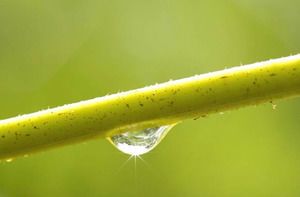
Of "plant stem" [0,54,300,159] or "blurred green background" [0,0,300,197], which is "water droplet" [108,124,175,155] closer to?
"plant stem" [0,54,300,159]

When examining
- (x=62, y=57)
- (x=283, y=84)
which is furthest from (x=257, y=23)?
(x=283, y=84)

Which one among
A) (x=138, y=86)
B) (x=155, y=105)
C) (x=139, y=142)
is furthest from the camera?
(x=138, y=86)

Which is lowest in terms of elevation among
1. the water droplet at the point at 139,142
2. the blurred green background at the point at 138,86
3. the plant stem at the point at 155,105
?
the plant stem at the point at 155,105

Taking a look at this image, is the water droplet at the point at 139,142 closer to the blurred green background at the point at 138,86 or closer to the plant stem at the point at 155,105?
the plant stem at the point at 155,105

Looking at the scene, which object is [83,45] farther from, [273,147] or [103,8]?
[273,147]

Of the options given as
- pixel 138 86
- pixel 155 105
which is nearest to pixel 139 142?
pixel 155 105

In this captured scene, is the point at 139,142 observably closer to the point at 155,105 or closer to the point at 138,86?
the point at 155,105

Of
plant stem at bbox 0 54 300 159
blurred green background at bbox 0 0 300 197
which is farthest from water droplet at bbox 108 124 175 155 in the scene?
blurred green background at bbox 0 0 300 197

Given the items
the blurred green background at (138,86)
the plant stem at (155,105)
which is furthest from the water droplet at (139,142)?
the blurred green background at (138,86)
